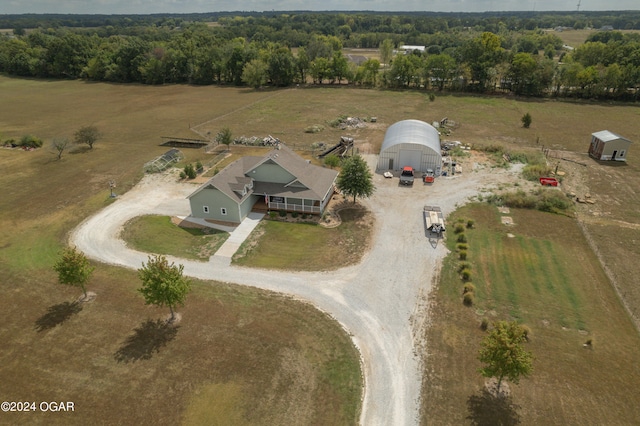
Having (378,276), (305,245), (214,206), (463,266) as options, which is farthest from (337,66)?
(378,276)

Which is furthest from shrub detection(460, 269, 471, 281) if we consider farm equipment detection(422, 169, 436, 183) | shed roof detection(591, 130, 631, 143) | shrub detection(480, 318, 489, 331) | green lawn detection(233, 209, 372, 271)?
shed roof detection(591, 130, 631, 143)

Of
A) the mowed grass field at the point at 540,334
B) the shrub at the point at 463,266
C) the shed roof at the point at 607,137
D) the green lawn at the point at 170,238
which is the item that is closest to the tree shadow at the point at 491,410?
the mowed grass field at the point at 540,334

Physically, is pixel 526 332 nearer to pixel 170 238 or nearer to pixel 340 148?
pixel 170 238

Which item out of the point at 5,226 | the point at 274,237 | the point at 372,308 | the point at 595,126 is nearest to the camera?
the point at 372,308

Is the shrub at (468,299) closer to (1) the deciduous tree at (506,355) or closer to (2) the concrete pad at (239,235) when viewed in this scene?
(1) the deciduous tree at (506,355)

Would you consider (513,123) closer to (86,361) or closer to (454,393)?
(454,393)

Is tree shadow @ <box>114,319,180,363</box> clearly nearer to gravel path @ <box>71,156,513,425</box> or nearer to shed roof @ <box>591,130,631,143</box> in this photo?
gravel path @ <box>71,156,513,425</box>

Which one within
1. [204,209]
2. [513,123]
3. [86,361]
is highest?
[513,123]

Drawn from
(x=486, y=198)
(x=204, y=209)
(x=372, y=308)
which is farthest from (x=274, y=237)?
(x=486, y=198)
